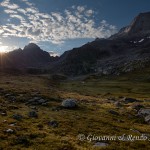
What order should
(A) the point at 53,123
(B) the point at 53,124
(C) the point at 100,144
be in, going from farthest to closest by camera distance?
1. (A) the point at 53,123
2. (B) the point at 53,124
3. (C) the point at 100,144

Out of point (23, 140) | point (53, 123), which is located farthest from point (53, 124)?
point (23, 140)

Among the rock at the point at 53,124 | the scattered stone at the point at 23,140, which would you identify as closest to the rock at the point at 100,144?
the scattered stone at the point at 23,140

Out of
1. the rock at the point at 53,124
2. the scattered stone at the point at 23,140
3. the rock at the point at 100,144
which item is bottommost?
the rock at the point at 100,144

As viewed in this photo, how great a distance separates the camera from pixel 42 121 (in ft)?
123

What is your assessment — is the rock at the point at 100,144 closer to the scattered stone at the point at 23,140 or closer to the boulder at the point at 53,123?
the scattered stone at the point at 23,140

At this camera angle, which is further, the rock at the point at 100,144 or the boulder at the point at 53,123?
the boulder at the point at 53,123

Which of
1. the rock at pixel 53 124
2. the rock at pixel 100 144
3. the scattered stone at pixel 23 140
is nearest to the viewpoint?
the scattered stone at pixel 23 140

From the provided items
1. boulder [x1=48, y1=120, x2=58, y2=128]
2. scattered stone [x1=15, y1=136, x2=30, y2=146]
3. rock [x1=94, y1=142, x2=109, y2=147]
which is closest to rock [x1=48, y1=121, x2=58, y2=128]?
boulder [x1=48, y1=120, x2=58, y2=128]

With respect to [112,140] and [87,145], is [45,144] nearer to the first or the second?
[87,145]

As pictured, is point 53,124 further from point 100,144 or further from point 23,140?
point 100,144

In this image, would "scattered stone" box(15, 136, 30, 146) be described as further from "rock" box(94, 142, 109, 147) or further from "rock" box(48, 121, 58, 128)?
"rock" box(48, 121, 58, 128)

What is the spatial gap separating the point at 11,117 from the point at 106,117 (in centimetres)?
1664

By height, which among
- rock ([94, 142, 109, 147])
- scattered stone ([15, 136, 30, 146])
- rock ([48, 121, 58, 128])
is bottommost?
rock ([94, 142, 109, 147])

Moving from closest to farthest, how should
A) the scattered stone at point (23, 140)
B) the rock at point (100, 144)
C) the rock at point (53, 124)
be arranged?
the scattered stone at point (23, 140) < the rock at point (100, 144) < the rock at point (53, 124)
